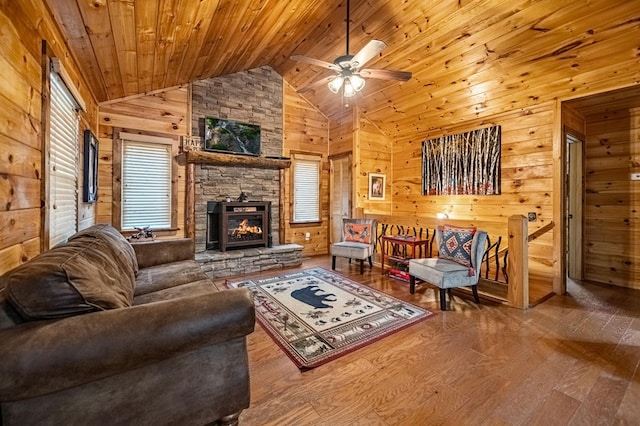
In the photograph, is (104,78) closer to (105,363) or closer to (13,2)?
(13,2)

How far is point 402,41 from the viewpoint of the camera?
3.60 m

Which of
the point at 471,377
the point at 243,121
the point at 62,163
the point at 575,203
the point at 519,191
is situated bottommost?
the point at 471,377

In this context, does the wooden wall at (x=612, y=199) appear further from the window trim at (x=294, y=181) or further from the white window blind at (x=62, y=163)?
the white window blind at (x=62, y=163)

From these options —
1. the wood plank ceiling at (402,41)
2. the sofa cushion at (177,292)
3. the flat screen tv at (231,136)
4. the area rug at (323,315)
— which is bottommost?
the area rug at (323,315)

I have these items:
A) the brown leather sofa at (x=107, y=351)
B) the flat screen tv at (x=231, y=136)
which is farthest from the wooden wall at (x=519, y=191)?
the brown leather sofa at (x=107, y=351)

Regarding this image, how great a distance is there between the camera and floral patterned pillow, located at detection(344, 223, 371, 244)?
4.69 m

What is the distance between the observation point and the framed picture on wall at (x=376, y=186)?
564cm

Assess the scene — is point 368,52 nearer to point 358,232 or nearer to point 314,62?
point 314,62

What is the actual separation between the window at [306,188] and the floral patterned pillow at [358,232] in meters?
1.32

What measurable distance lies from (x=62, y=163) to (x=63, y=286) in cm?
190

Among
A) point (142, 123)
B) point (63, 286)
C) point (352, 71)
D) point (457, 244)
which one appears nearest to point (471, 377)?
point (457, 244)

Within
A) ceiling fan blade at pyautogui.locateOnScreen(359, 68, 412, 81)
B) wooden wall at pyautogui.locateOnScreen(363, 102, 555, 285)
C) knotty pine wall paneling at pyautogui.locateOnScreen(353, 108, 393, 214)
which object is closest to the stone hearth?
knotty pine wall paneling at pyautogui.locateOnScreen(353, 108, 393, 214)

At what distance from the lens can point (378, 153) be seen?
18.9 ft

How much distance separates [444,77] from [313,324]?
3734 millimetres
